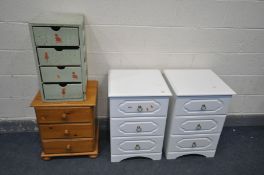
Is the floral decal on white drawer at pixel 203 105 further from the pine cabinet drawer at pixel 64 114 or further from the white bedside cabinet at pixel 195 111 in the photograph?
the pine cabinet drawer at pixel 64 114

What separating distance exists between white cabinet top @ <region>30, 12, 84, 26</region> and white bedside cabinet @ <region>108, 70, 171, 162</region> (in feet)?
1.58

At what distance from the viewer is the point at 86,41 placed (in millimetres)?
1685

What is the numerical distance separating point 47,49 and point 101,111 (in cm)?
84

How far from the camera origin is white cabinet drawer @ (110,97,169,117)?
1.48 m

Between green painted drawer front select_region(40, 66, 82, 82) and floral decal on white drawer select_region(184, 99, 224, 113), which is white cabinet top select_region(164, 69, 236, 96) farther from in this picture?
green painted drawer front select_region(40, 66, 82, 82)

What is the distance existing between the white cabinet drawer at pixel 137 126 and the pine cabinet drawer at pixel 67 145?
25 centimetres

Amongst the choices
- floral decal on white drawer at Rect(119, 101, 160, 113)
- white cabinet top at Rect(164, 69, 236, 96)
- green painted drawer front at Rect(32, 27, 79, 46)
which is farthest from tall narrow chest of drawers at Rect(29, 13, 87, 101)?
white cabinet top at Rect(164, 69, 236, 96)

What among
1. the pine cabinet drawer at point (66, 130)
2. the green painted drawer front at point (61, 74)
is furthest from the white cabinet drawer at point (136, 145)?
the green painted drawer front at point (61, 74)

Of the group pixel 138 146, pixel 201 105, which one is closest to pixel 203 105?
pixel 201 105

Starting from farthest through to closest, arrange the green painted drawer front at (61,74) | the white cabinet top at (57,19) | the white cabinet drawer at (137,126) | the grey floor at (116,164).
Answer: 1. the grey floor at (116,164)
2. the white cabinet drawer at (137,126)
3. the green painted drawer front at (61,74)
4. the white cabinet top at (57,19)

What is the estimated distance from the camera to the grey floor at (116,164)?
167cm

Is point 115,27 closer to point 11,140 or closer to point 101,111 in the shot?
point 101,111

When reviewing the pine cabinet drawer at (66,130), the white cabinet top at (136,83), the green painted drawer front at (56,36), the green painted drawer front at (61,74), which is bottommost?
the pine cabinet drawer at (66,130)

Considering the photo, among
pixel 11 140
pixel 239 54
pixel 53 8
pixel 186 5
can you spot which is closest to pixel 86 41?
pixel 53 8
